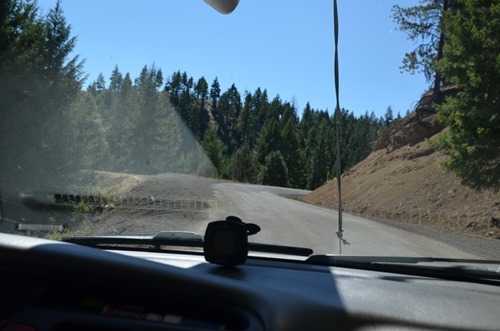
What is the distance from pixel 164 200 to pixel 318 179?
843 inches

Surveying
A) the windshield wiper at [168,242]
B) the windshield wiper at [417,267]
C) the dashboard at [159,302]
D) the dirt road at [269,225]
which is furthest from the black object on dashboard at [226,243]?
the dirt road at [269,225]

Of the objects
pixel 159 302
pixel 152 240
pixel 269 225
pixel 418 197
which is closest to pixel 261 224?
pixel 269 225

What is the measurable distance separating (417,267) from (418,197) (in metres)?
14.4

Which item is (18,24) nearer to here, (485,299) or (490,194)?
(490,194)

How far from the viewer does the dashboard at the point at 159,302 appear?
1.78 meters

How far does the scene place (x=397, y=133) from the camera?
2909 centimetres

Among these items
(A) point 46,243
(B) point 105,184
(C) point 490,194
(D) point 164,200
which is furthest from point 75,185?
(A) point 46,243

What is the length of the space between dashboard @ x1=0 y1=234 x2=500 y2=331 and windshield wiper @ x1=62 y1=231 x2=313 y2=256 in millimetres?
1514

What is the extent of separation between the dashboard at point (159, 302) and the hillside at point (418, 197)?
13.0m

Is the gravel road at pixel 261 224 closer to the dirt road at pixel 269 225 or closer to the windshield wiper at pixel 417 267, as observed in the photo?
the dirt road at pixel 269 225

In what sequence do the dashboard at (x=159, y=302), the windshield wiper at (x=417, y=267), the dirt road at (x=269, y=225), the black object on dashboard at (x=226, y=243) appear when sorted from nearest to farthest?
1. the dashboard at (x=159, y=302)
2. the black object on dashboard at (x=226, y=243)
3. the windshield wiper at (x=417, y=267)
4. the dirt road at (x=269, y=225)

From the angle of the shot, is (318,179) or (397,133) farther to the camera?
(318,179)

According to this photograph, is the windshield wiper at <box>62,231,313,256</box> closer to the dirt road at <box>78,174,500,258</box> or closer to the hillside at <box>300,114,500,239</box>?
the dirt road at <box>78,174,500,258</box>

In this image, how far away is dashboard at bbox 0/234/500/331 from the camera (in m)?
1.78
